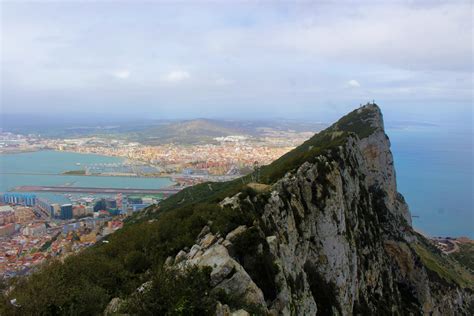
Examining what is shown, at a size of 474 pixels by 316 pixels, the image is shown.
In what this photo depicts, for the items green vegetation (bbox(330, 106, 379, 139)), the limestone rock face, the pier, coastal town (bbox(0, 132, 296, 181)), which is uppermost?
green vegetation (bbox(330, 106, 379, 139))

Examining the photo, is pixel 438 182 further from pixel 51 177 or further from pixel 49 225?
pixel 51 177

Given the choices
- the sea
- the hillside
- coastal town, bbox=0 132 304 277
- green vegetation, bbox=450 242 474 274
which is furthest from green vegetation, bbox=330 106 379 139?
the sea

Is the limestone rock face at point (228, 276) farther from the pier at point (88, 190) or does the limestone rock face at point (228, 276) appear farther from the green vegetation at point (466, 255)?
the pier at point (88, 190)

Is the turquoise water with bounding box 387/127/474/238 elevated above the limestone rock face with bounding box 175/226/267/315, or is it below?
below

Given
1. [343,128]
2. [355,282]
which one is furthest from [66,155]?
[355,282]

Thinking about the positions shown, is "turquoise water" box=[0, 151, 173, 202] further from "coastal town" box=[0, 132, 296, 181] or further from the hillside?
the hillside
